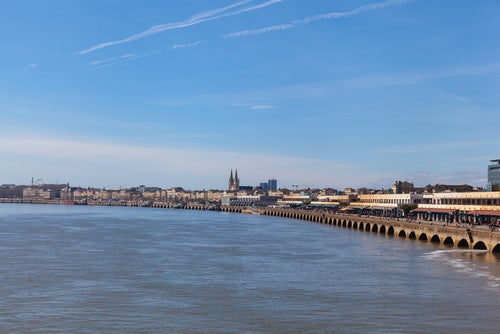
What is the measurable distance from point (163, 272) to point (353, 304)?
17810 mm

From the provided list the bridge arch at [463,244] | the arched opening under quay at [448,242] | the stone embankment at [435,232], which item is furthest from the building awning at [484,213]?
the bridge arch at [463,244]

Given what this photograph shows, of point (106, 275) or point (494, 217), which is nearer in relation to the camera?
point (106, 275)

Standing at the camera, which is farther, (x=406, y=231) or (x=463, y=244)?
(x=406, y=231)

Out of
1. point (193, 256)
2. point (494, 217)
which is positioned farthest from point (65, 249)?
point (494, 217)

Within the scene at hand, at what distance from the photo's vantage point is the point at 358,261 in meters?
58.8

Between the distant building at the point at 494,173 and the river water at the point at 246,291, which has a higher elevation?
the distant building at the point at 494,173

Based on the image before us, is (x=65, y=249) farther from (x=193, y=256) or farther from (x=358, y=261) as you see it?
(x=358, y=261)

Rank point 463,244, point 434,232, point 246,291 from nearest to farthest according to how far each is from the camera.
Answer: point 246,291 < point 463,244 < point 434,232

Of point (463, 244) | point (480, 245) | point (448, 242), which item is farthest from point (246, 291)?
point (448, 242)

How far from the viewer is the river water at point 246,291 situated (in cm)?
3139

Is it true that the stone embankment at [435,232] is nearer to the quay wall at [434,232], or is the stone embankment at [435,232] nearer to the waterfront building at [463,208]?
the quay wall at [434,232]

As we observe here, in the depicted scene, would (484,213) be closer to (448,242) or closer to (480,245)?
(448,242)

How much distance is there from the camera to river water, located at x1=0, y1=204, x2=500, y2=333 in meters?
31.4

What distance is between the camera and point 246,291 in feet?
133
